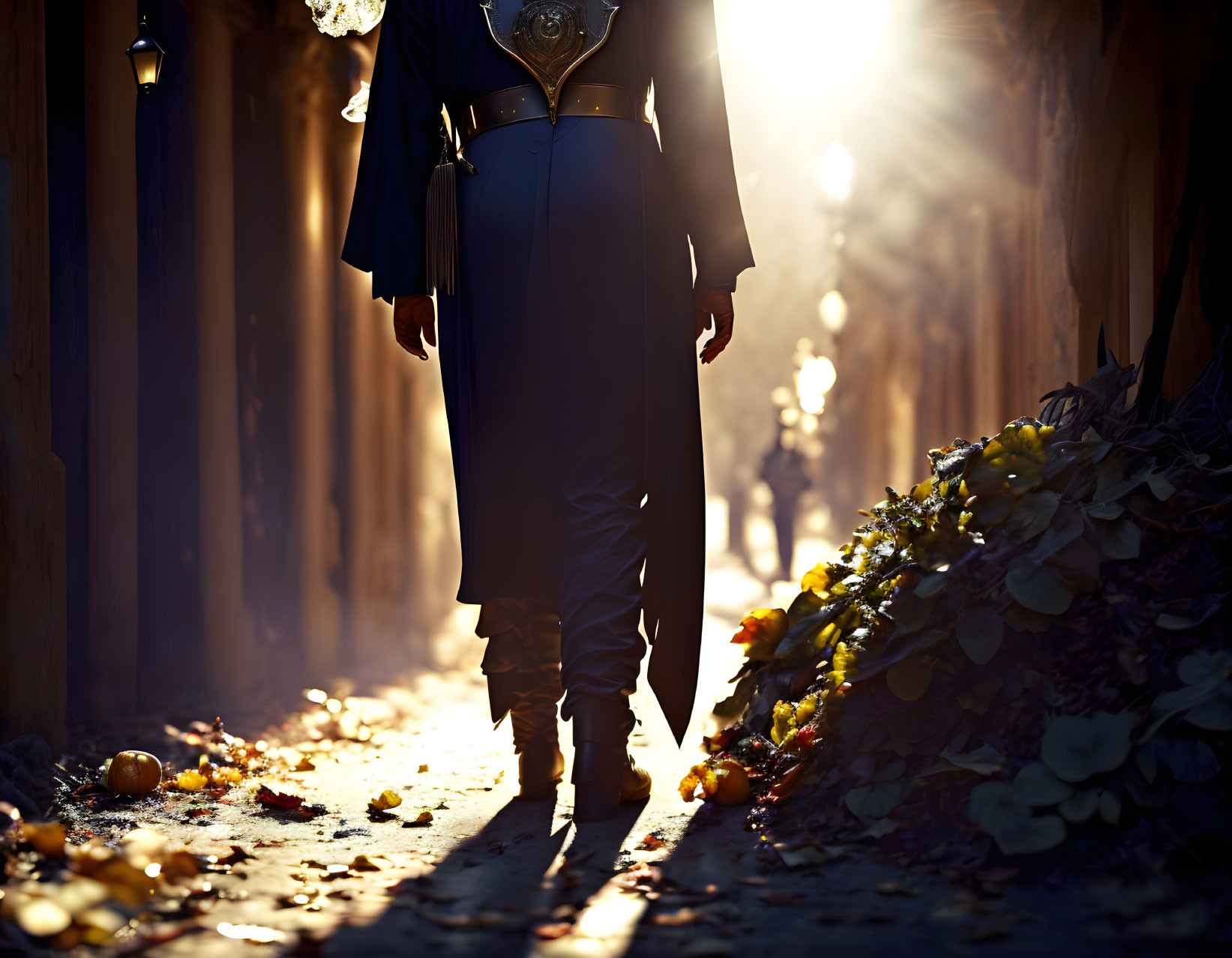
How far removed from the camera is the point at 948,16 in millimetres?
4512

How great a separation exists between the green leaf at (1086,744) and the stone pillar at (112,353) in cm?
212

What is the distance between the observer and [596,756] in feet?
5.71

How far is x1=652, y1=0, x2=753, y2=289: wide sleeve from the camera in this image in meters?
1.94

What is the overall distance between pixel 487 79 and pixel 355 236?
376mm

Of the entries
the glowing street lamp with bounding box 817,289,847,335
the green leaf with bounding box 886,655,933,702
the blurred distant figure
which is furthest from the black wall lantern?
the glowing street lamp with bounding box 817,289,847,335

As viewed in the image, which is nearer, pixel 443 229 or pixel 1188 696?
pixel 1188 696

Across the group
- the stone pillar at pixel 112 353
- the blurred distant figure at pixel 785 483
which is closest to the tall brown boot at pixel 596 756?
the stone pillar at pixel 112 353

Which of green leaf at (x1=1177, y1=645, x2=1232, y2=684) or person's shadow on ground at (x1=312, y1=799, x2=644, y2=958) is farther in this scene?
green leaf at (x1=1177, y1=645, x2=1232, y2=684)

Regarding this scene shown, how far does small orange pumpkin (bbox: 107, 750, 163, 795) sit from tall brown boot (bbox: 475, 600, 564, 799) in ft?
2.11

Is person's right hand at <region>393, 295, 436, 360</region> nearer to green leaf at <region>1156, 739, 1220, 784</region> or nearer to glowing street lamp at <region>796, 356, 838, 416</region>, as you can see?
green leaf at <region>1156, 739, 1220, 784</region>

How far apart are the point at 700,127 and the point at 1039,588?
1011mm

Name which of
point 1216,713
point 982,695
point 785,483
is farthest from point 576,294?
point 785,483

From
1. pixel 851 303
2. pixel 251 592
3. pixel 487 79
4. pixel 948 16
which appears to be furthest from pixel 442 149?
pixel 851 303

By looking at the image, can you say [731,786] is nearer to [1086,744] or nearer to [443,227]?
[1086,744]
